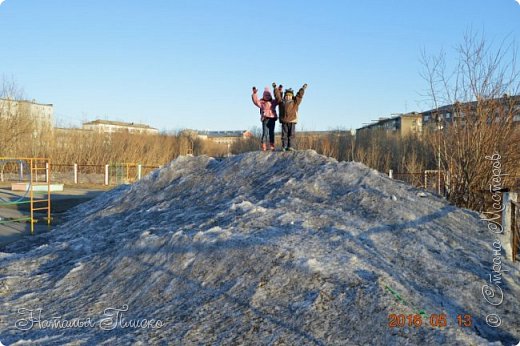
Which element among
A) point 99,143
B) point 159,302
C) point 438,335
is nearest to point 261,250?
point 159,302

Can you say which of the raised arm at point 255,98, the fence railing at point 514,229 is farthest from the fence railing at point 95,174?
the fence railing at point 514,229

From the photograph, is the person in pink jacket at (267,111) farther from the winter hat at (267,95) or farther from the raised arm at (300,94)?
the raised arm at (300,94)

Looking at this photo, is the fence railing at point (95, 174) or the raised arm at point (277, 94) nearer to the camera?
the raised arm at point (277, 94)

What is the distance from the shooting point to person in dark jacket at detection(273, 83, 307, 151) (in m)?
9.89

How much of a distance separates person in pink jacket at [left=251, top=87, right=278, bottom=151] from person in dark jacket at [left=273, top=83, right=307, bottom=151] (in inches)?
10.7

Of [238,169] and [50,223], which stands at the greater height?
[238,169]

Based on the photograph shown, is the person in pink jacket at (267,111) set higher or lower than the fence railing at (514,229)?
higher

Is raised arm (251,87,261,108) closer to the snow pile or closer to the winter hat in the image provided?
the winter hat

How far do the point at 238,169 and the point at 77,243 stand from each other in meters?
3.45

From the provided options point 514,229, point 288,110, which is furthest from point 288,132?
point 514,229

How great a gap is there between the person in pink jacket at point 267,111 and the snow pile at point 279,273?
272 cm

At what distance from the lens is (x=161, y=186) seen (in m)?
Result: 10.4

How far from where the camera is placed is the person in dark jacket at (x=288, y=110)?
9891 mm

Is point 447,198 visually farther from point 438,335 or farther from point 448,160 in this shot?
point 438,335
